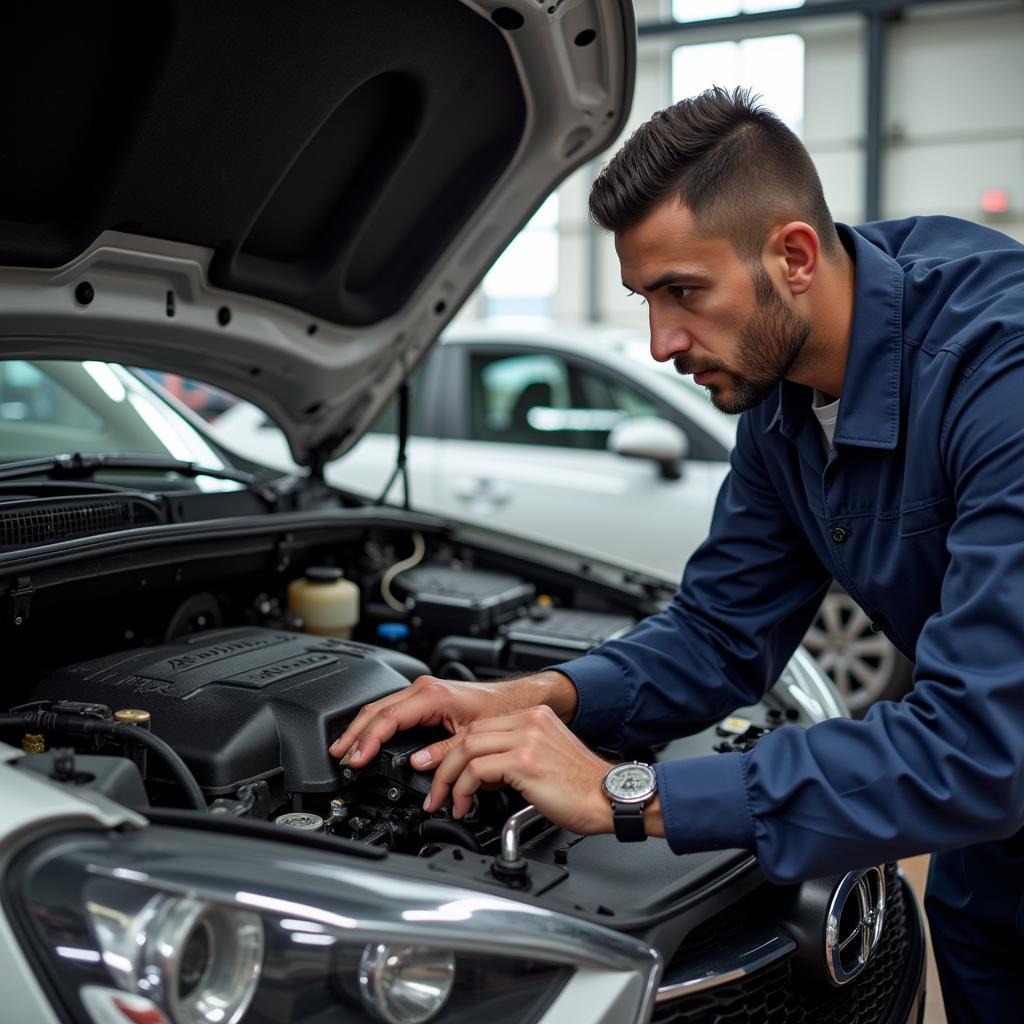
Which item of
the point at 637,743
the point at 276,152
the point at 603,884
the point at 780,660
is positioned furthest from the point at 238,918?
the point at 276,152

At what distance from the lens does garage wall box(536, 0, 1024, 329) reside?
9.49 m

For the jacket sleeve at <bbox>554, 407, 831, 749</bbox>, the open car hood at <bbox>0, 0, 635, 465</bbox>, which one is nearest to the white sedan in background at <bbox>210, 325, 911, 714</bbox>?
the open car hood at <bbox>0, 0, 635, 465</bbox>

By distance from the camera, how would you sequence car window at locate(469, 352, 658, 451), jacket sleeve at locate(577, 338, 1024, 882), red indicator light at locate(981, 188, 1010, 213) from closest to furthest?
jacket sleeve at locate(577, 338, 1024, 882) < car window at locate(469, 352, 658, 451) < red indicator light at locate(981, 188, 1010, 213)

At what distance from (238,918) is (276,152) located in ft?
4.28

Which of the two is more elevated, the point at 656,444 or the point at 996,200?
the point at 996,200

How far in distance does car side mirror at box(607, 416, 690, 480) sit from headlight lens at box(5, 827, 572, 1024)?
302 cm

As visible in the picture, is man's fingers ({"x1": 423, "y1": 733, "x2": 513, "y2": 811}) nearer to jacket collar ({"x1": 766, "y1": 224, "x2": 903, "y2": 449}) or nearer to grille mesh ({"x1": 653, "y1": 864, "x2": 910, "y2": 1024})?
grille mesh ({"x1": 653, "y1": 864, "x2": 910, "y2": 1024})

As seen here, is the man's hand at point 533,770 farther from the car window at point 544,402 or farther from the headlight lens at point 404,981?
the car window at point 544,402

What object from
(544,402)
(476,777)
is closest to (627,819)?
(476,777)

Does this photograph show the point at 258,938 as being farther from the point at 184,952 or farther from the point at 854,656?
the point at 854,656

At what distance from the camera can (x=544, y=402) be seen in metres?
4.45

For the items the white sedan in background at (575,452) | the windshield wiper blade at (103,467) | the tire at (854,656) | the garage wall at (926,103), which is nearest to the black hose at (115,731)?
the windshield wiper blade at (103,467)

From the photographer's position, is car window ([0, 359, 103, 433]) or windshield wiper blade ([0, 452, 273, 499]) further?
car window ([0, 359, 103, 433])

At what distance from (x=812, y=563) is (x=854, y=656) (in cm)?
227
